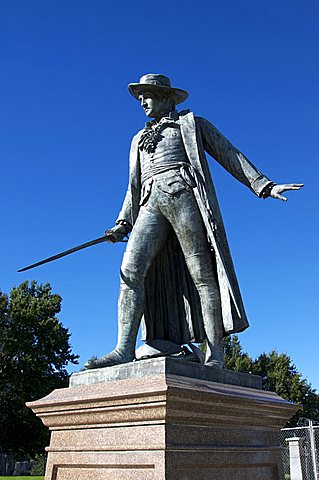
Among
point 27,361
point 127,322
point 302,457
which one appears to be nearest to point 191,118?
point 127,322

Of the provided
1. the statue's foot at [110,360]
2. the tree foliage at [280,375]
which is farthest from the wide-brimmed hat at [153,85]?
the tree foliage at [280,375]

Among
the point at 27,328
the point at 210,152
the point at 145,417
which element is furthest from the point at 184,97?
the point at 27,328

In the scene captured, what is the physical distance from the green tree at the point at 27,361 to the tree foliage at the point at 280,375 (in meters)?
18.6

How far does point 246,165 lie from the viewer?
5961mm

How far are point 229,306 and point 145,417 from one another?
158 cm

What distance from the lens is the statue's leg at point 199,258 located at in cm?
529

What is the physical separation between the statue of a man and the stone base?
45 cm

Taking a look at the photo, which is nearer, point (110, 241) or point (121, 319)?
point (121, 319)

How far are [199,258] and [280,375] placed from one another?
49572mm

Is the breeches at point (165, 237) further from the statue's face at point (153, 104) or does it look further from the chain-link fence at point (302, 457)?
the chain-link fence at point (302, 457)

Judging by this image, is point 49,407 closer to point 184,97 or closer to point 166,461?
point 166,461

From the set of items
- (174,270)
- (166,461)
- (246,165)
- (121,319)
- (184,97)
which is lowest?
(166,461)

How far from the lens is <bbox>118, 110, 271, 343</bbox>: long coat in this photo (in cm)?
548

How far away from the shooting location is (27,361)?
36.7 metres
